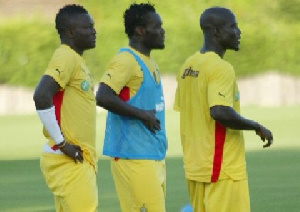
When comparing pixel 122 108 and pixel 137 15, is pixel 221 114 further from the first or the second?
pixel 137 15

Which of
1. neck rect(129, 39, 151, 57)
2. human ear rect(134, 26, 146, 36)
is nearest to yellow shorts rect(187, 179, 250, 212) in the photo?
neck rect(129, 39, 151, 57)

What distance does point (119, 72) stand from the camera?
27.5 ft

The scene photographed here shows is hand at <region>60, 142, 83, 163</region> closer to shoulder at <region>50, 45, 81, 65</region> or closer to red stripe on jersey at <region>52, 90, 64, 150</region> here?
red stripe on jersey at <region>52, 90, 64, 150</region>

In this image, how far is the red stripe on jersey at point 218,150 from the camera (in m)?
7.94

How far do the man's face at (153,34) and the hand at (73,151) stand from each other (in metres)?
1.05

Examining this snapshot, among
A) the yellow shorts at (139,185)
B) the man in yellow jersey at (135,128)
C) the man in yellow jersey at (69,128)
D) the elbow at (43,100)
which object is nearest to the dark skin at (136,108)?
the man in yellow jersey at (135,128)

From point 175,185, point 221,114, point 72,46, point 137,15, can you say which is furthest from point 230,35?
point 175,185

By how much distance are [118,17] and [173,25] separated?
3.79 meters

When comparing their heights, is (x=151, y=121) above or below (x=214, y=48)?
below

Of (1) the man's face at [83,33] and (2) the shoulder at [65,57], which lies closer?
(2) the shoulder at [65,57]

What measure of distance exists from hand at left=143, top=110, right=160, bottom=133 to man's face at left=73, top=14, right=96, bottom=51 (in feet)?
2.14

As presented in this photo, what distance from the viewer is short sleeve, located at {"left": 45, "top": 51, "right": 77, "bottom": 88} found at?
26.3ft

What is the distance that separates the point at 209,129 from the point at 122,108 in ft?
2.31

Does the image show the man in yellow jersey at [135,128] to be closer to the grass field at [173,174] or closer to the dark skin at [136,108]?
the dark skin at [136,108]
